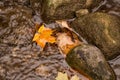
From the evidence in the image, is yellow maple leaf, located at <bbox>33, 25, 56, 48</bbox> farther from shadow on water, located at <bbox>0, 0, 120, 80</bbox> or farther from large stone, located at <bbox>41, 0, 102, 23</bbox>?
large stone, located at <bbox>41, 0, 102, 23</bbox>

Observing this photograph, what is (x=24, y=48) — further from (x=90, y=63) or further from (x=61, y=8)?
(x=90, y=63)

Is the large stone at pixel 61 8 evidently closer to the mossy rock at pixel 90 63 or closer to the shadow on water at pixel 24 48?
the shadow on water at pixel 24 48

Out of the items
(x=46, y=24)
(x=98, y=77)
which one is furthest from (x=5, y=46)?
(x=98, y=77)

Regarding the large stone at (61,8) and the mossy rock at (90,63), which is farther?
the large stone at (61,8)

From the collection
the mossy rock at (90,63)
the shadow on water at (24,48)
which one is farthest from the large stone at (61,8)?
the mossy rock at (90,63)

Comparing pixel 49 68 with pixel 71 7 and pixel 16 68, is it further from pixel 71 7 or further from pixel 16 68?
pixel 71 7

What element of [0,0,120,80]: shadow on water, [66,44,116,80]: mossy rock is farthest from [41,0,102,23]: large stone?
[66,44,116,80]: mossy rock

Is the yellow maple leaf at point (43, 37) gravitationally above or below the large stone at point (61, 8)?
below
